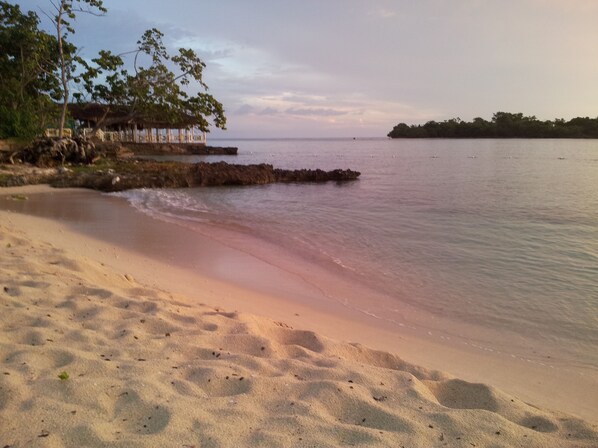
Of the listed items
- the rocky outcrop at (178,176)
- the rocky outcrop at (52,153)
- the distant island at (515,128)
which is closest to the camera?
the rocky outcrop at (178,176)

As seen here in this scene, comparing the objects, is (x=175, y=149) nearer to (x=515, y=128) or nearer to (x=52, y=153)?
(x=52, y=153)

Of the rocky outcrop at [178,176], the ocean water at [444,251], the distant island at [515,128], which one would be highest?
the distant island at [515,128]

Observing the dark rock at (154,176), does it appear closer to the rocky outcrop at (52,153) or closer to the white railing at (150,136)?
the rocky outcrop at (52,153)

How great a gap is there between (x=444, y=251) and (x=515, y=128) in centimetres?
11256

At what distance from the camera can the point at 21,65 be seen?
81.6 feet

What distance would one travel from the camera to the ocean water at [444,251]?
5.36 m

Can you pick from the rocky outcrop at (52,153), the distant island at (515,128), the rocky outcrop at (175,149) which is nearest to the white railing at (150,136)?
the rocky outcrop at (175,149)

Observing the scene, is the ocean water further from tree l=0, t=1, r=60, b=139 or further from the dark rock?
tree l=0, t=1, r=60, b=139

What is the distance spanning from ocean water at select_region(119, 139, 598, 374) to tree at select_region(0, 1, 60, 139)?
10.4 meters

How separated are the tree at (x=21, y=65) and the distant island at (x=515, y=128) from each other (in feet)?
350

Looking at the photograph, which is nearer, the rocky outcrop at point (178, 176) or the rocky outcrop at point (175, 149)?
the rocky outcrop at point (178, 176)

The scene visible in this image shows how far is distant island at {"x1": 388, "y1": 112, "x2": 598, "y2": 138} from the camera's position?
101062mm

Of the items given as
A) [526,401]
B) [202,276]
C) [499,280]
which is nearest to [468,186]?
[499,280]

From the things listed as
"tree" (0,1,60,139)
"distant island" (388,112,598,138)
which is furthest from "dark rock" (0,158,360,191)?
"distant island" (388,112,598,138)
